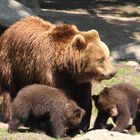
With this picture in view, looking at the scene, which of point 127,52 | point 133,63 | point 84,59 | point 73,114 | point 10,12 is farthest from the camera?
point 127,52

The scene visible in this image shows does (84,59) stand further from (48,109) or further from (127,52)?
(127,52)

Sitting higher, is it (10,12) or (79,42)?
(79,42)

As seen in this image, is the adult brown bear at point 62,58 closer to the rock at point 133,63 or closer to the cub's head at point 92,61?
the cub's head at point 92,61

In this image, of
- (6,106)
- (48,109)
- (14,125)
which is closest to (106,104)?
(48,109)

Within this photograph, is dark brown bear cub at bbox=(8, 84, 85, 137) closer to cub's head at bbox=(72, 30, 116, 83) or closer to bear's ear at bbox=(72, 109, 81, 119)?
bear's ear at bbox=(72, 109, 81, 119)

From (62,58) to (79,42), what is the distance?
1.18 feet

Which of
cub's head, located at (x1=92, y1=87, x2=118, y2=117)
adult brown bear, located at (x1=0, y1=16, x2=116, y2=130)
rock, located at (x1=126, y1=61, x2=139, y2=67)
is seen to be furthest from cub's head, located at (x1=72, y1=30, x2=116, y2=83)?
rock, located at (x1=126, y1=61, x2=139, y2=67)

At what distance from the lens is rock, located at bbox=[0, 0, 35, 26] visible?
13.7m

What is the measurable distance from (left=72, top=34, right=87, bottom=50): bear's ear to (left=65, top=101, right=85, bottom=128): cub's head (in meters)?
0.90

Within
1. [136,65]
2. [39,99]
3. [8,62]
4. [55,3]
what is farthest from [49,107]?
[55,3]

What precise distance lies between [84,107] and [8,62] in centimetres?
152

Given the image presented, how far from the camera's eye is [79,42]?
347 inches

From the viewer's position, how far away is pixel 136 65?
14367 millimetres

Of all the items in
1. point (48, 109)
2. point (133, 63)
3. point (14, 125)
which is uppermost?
point (48, 109)
